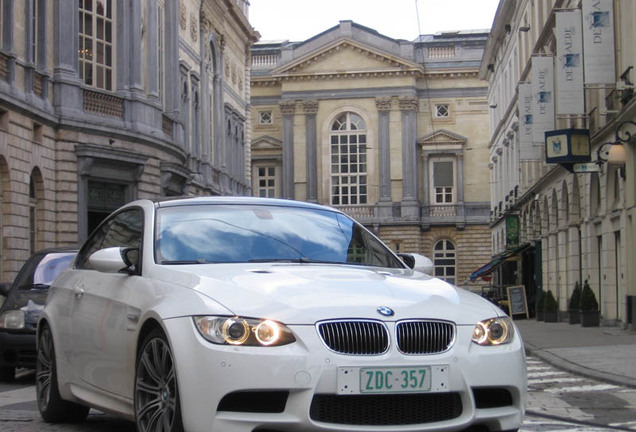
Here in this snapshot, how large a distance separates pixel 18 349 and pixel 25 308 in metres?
0.60

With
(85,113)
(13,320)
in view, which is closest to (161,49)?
(85,113)

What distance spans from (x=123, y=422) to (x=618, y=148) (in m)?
20.3

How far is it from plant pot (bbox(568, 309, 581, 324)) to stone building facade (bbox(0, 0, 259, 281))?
1332 cm

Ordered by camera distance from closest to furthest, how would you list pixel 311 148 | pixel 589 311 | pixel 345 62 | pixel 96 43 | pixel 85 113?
pixel 589 311 → pixel 85 113 → pixel 96 43 → pixel 311 148 → pixel 345 62

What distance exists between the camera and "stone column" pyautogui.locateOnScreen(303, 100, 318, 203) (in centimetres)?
8388

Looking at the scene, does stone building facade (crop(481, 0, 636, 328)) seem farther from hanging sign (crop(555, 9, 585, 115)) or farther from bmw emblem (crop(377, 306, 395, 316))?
bmw emblem (crop(377, 306, 395, 316))

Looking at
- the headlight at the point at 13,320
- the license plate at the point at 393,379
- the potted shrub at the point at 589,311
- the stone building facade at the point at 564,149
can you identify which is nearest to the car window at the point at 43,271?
the headlight at the point at 13,320

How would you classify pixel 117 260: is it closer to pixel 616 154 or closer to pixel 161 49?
pixel 616 154

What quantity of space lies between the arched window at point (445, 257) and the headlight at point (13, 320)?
72.6m

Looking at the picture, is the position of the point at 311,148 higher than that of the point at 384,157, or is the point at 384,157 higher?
the point at 311,148

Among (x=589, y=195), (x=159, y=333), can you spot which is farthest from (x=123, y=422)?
(x=589, y=195)

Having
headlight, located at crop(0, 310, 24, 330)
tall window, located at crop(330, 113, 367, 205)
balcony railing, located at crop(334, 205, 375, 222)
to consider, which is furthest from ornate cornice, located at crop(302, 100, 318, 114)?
headlight, located at crop(0, 310, 24, 330)

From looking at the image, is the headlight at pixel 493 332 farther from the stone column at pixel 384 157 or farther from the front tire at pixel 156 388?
the stone column at pixel 384 157

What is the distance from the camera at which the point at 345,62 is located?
84750 mm
